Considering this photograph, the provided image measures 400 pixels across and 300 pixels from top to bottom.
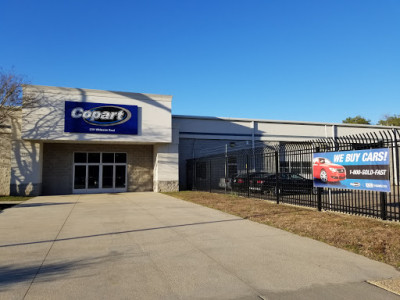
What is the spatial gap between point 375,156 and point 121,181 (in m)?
18.2

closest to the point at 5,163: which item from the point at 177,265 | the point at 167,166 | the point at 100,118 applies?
the point at 100,118

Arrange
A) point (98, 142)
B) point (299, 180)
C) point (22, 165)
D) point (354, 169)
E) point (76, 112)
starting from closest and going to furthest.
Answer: point (354, 169) < point (299, 180) < point (22, 165) < point (76, 112) < point (98, 142)

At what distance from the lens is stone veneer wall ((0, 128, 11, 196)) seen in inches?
787

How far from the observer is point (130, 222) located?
9.39m

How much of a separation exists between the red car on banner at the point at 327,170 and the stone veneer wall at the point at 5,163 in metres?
18.5

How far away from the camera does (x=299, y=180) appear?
41.1 feet

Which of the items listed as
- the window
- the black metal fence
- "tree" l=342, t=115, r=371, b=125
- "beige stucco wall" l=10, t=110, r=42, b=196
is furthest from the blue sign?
"tree" l=342, t=115, r=371, b=125

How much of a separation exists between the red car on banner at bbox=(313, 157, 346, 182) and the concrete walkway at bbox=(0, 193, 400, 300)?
10.4 ft

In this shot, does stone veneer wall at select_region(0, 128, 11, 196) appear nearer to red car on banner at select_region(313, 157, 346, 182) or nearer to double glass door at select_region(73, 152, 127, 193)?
double glass door at select_region(73, 152, 127, 193)

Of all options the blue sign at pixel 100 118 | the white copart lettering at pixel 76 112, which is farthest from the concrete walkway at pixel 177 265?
the white copart lettering at pixel 76 112

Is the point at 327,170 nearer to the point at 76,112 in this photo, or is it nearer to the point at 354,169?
the point at 354,169

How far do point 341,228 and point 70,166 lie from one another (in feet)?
62.3

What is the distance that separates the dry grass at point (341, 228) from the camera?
5.88m

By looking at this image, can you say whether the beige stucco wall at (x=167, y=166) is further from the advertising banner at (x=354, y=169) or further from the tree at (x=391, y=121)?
the tree at (x=391, y=121)
